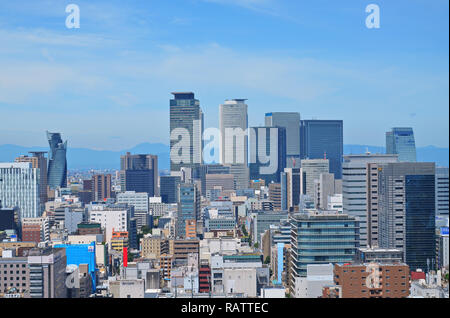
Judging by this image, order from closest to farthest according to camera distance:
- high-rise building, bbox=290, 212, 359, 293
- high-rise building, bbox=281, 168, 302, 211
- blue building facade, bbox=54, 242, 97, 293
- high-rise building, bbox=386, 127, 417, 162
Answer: high-rise building, bbox=290, 212, 359, 293, blue building facade, bbox=54, 242, 97, 293, high-rise building, bbox=386, 127, 417, 162, high-rise building, bbox=281, 168, 302, 211

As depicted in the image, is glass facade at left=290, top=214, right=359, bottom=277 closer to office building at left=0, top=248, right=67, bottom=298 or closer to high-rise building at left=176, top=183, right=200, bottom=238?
office building at left=0, top=248, right=67, bottom=298

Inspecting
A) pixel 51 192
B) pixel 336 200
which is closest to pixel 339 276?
pixel 336 200

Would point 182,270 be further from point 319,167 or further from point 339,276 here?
point 319,167

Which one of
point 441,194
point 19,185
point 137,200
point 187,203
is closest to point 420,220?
point 441,194

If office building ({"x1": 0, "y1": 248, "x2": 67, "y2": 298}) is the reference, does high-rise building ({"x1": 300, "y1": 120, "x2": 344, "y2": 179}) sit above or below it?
above

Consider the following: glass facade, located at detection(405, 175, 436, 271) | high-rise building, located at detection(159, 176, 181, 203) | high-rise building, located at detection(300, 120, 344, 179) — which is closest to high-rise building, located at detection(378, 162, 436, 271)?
glass facade, located at detection(405, 175, 436, 271)

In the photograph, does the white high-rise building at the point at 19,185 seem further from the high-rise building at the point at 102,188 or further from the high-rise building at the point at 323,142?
the high-rise building at the point at 323,142

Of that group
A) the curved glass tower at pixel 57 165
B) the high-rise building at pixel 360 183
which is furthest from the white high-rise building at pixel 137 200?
the high-rise building at pixel 360 183
